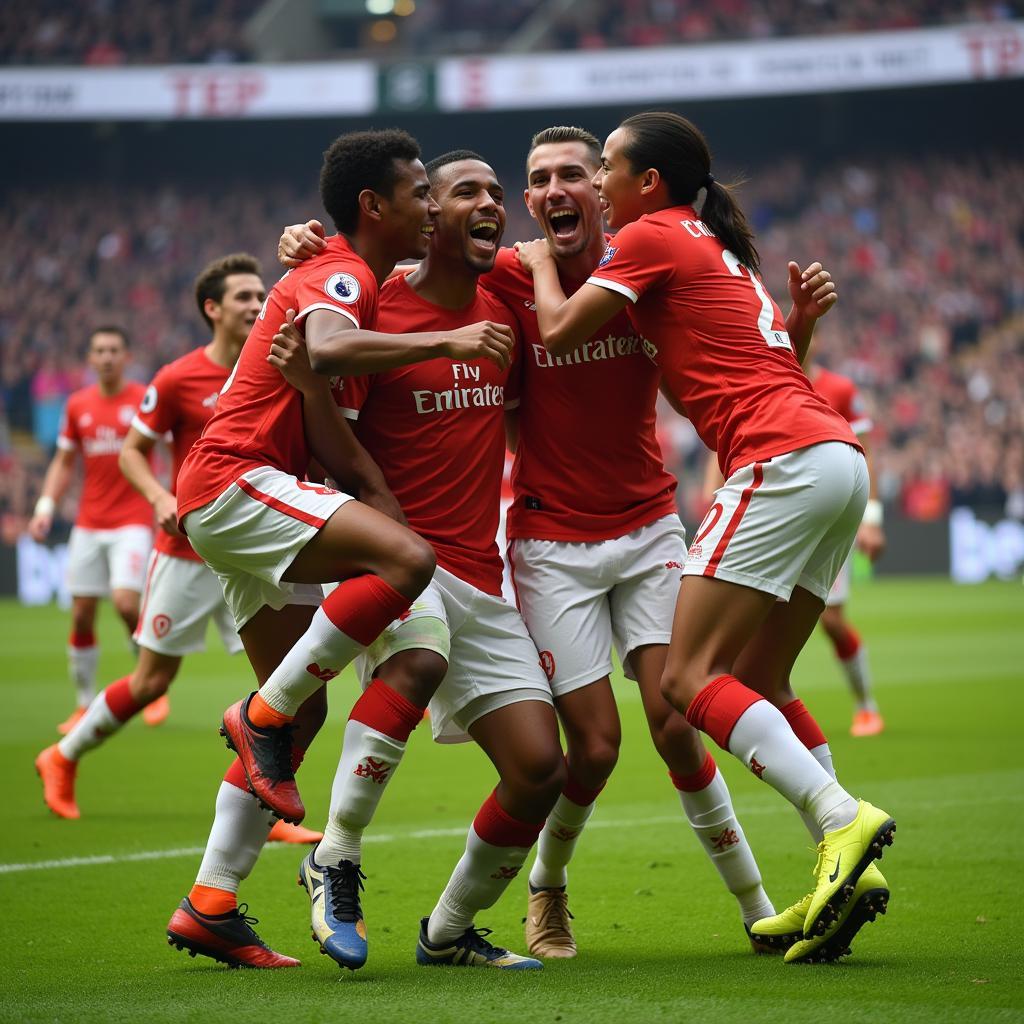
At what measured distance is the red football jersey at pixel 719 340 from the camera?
4430 millimetres

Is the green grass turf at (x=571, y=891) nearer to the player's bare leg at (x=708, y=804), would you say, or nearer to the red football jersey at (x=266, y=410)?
the player's bare leg at (x=708, y=804)

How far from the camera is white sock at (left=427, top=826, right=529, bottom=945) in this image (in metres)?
4.53

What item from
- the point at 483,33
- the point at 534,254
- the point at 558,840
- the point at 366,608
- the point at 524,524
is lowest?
the point at 558,840

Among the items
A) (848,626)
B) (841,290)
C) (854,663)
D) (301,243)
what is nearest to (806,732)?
(301,243)

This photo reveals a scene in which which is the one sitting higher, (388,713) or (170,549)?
(388,713)

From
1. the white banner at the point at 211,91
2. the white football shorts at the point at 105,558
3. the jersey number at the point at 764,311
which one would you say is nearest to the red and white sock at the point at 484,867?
the jersey number at the point at 764,311

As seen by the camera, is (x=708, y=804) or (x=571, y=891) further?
(x=571, y=891)

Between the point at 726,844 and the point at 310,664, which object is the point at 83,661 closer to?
the point at 310,664

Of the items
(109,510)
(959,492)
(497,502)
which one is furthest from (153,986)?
(959,492)

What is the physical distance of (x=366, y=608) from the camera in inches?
167

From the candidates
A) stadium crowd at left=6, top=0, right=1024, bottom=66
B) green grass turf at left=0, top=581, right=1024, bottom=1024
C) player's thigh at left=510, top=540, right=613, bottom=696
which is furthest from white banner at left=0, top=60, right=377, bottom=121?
player's thigh at left=510, top=540, right=613, bottom=696

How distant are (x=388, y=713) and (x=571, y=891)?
1.84 meters

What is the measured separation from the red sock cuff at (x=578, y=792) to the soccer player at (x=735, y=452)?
2.01ft

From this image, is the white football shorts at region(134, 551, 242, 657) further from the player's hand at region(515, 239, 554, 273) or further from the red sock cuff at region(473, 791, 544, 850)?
the red sock cuff at region(473, 791, 544, 850)
